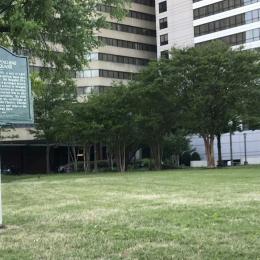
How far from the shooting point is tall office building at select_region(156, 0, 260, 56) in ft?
289

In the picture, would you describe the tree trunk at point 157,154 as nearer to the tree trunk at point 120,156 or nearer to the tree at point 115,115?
the tree at point 115,115

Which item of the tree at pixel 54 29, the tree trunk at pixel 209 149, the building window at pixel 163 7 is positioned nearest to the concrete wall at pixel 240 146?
the building window at pixel 163 7

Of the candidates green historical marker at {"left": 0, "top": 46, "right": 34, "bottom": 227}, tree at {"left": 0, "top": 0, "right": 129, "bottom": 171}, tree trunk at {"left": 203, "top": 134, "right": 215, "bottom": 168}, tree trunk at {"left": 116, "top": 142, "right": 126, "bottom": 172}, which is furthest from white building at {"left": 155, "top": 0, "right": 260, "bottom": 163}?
green historical marker at {"left": 0, "top": 46, "right": 34, "bottom": 227}

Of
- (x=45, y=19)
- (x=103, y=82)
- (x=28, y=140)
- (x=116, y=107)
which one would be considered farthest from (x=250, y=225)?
(x=103, y=82)

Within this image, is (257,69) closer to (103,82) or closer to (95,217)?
(95,217)

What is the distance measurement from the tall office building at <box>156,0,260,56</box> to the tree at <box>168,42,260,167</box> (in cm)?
3529

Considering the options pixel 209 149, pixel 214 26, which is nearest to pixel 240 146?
pixel 214 26

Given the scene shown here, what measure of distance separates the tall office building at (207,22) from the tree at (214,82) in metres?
35.3

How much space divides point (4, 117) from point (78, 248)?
11.1 feet

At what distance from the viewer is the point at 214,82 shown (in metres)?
48.5

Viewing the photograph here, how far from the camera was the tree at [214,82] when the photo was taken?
4881 cm

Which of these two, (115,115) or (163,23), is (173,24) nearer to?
(163,23)

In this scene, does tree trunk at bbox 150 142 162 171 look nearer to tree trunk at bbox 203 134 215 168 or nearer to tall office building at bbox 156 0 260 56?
tree trunk at bbox 203 134 215 168

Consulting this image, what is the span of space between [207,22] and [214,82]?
48464 mm
